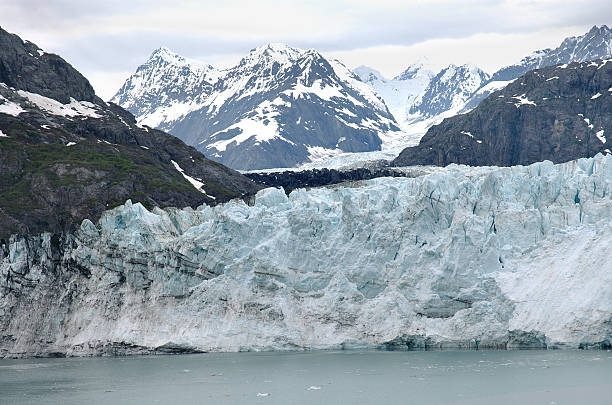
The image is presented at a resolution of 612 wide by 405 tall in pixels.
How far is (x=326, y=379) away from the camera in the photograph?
47844mm

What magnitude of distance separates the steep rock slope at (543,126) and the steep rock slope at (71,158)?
66056 mm

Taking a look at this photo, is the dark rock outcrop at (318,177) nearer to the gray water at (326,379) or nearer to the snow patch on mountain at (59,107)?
the snow patch on mountain at (59,107)

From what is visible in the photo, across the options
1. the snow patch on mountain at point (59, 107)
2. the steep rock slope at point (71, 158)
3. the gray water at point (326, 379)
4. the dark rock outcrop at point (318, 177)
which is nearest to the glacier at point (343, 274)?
the gray water at point (326, 379)

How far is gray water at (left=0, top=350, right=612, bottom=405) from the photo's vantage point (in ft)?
139

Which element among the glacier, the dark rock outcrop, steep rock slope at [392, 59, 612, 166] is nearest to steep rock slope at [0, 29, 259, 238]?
the glacier

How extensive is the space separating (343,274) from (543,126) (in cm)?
→ 12965

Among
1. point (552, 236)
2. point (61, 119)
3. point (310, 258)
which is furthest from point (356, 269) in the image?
point (61, 119)

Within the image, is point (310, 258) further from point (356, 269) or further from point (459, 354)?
point (459, 354)

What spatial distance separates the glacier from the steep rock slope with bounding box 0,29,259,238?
1011 centimetres

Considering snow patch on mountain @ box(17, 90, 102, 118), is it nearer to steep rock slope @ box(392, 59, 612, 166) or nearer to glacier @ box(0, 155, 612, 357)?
glacier @ box(0, 155, 612, 357)

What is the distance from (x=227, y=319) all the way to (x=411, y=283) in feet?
38.1

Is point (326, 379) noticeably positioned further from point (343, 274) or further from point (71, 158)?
point (71, 158)

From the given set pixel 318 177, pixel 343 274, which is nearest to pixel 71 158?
pixel 318 177

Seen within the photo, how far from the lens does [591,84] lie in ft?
592
